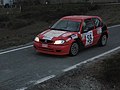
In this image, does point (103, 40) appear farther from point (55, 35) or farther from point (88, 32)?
point (55, 35)

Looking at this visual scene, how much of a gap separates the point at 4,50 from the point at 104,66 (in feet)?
17.8

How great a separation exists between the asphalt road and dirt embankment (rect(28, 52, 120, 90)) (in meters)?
0.64

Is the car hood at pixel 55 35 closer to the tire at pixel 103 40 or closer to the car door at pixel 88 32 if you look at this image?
the car door at pixel 88 32

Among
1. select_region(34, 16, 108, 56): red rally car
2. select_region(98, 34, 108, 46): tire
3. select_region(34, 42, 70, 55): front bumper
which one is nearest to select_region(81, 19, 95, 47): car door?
select_region(34, 16, 108, 56): red rally car

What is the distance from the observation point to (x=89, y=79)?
9492 mm

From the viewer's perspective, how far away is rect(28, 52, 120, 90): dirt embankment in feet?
29.0

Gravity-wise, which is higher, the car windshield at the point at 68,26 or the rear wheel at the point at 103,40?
the car windshield at the point at 68,26

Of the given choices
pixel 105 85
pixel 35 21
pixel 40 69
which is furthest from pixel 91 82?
pixel 35 21

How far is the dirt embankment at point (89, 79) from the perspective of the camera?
348 inches

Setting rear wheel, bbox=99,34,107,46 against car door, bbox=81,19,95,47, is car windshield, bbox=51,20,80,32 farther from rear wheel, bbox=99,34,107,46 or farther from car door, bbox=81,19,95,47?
rear wheel, bbox=99,34,107,46

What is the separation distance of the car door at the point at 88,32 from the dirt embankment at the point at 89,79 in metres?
3.49

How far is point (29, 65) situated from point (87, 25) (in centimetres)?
399

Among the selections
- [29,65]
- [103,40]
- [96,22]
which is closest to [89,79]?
[29,65]

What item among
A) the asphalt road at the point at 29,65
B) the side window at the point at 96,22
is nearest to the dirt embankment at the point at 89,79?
the asphalt road at the point at 29,65
